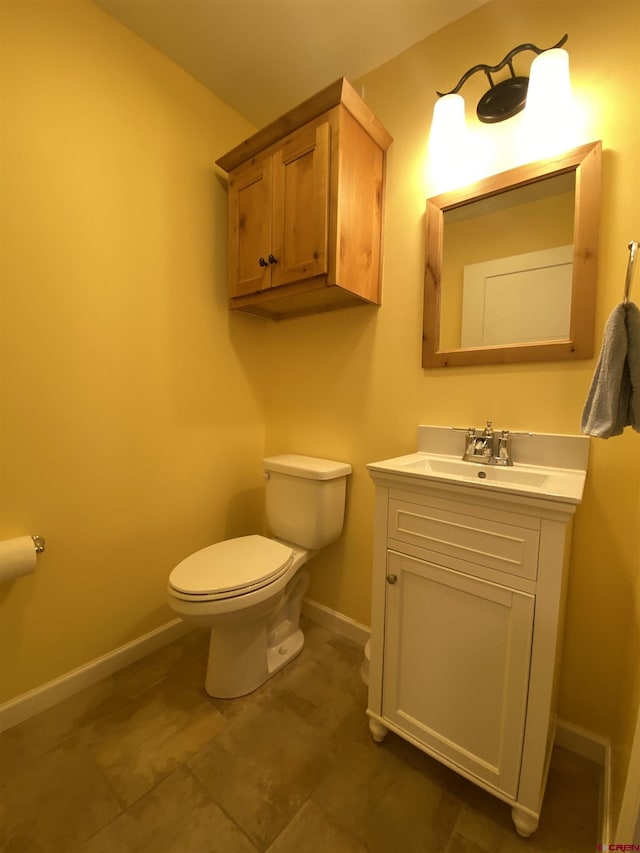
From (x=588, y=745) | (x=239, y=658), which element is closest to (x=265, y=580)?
(x=239, y=658)

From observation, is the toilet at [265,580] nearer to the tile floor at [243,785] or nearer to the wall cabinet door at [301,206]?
the tile floor at [243,785]

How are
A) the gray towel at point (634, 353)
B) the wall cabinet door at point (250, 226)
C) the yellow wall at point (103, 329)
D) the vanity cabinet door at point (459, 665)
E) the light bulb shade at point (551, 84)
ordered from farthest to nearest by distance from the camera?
the wall cabinet door at point (250, 226), the yellow wall at point (103, 329), the light bulb shade at point (551, 84), the vanity cabinet door at point (459, 665), the gray towel at point (634, 353)

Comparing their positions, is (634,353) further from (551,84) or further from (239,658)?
(239,658)

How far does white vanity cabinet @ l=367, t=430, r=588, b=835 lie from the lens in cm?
81

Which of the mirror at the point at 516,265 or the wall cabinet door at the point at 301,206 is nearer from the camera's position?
the mirror at the point at 516,265

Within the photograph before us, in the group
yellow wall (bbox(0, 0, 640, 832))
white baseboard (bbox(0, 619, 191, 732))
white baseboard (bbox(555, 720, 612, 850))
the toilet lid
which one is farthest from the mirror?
white baseboard (bbox(0, 619, 191, 732))

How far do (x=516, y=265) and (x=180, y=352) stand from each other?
1.35 m

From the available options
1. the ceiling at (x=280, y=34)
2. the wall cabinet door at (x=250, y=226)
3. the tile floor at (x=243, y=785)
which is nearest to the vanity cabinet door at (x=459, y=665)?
the tile floor at (x=243, y=785)

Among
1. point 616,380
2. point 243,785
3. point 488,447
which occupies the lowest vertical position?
point 243,785

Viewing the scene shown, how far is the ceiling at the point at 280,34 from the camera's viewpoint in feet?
4.06

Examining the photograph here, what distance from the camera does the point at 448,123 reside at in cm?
121

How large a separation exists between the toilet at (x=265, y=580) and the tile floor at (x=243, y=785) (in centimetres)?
13

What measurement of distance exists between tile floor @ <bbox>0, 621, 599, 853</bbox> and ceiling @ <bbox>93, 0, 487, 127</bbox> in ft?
8.13

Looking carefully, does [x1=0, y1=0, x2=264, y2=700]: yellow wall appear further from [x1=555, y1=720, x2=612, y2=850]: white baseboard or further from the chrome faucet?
[x1=555, y1=720, x2=612, y2=850]: white baseboard
